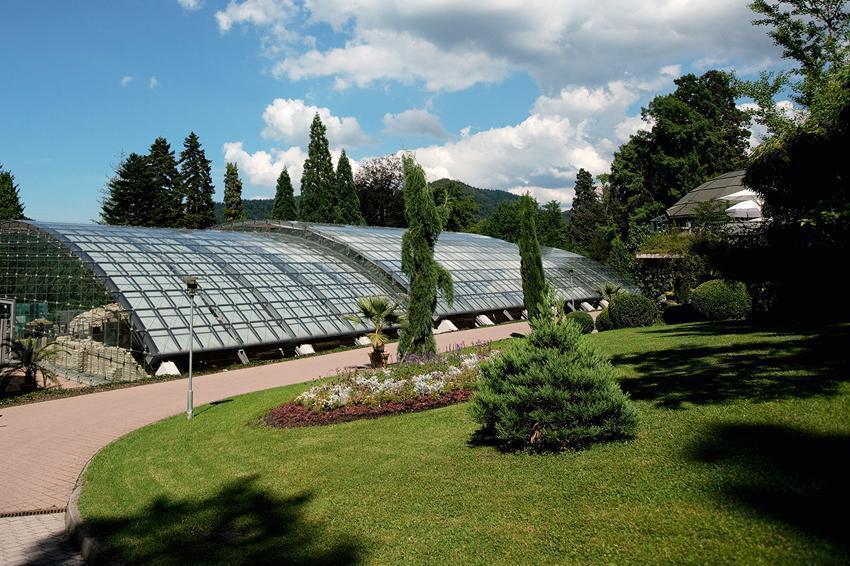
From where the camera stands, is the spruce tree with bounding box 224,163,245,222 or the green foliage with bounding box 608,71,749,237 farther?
the spruce tree with bounding box 224,163,245,222

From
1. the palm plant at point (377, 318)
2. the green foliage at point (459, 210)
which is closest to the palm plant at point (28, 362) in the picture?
the palm plant at point (377, 318)

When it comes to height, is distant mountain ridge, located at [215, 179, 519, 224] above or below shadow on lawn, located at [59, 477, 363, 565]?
above

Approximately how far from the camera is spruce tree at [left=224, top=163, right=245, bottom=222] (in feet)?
223

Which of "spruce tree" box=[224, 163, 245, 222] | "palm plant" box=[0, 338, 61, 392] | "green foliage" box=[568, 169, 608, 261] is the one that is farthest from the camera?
"green foliage" box=[568, 169, 608, 261]

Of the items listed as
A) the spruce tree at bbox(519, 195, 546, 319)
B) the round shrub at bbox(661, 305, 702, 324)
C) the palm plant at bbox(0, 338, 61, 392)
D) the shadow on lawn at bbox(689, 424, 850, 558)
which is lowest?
the palm plant at bbox(0, 338, 61, 392)

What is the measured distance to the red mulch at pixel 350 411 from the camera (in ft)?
40.9

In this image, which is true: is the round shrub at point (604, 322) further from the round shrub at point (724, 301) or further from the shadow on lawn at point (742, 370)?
the shadow on lawn at point (742, 370)

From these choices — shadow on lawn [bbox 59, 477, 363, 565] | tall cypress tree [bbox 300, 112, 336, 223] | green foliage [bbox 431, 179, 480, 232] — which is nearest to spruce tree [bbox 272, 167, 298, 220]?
tall cypress tree [bbox 300, 112, 336, 223]

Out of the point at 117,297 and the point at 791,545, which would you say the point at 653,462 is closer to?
the point at 791,545

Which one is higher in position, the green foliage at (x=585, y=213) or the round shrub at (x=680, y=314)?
the green foliage at (x=585, y=213)

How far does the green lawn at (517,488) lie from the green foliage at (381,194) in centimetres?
6125

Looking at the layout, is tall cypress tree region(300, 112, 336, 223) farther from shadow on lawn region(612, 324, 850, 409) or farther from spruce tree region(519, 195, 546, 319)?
shadow on lawn region(612, 324, 850, 409)

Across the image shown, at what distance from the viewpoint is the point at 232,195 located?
6812 cm

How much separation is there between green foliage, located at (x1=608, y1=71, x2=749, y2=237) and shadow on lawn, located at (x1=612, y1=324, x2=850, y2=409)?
1510 inches
